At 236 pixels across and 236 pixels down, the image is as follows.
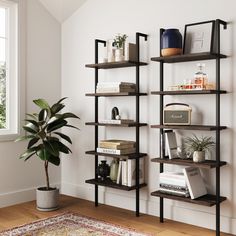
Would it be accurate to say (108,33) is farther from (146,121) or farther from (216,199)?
(216,199)

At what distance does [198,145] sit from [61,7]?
2277 millimetres

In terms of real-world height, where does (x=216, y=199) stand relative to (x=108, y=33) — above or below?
below

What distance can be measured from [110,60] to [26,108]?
3.70 ft

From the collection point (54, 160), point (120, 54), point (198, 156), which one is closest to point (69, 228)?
point (54, 160)

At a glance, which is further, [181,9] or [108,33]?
[108,33]

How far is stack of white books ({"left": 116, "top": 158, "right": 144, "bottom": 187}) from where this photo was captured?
3586 millimetres

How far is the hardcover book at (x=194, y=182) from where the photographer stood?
3.10 m

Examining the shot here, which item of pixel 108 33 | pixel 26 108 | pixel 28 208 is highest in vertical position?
pixel 108 33

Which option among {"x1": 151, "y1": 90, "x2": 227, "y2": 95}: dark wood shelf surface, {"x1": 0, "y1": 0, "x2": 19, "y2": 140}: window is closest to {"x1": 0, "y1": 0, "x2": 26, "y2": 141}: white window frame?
{"x1": 0, "y1": 0, "x2": 19, "y2": 140}: window

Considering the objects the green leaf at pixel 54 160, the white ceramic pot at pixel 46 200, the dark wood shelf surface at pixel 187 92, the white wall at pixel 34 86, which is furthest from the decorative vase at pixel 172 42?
the white ceramic pot at pixel 46 200

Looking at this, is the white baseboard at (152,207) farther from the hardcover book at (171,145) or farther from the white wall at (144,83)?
the hardcover book at (171,145)

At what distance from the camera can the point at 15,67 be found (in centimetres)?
405

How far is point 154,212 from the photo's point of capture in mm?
3648

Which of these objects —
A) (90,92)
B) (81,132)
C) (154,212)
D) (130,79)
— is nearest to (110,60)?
(130,79)
